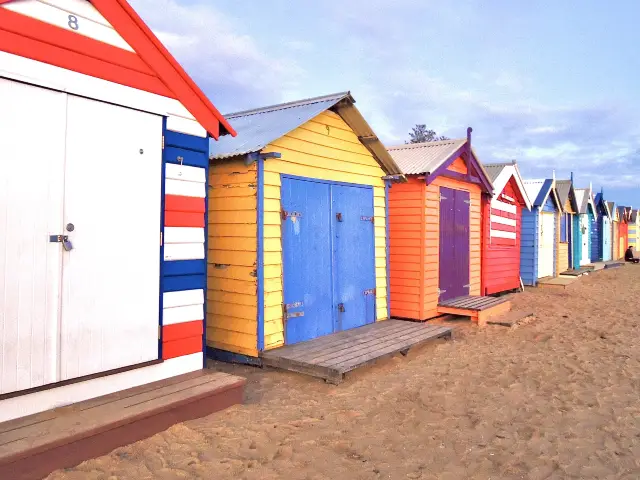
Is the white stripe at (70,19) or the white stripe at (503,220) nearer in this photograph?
the white stripe at (70,19)

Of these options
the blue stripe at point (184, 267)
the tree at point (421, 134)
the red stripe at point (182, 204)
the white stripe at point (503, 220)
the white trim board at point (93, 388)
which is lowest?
the white trim board at point (93, 388)

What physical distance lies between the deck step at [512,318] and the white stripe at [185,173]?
6509mm

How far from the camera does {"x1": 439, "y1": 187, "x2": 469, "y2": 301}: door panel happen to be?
31.0 ft

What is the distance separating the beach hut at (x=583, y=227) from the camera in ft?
73.3

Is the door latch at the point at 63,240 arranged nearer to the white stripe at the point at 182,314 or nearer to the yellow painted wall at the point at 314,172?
the white stripe at the point at 182,314

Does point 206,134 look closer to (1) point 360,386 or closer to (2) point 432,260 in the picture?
(1) point 360,386

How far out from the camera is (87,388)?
151 inches

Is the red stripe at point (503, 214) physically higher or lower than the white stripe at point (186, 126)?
lower

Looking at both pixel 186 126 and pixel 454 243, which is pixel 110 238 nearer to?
pixel 186 126

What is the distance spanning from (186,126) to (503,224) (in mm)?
10024

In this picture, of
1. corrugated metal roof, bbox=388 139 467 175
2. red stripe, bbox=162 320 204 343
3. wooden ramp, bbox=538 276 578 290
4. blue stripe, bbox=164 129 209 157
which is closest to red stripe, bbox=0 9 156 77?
blue stripe, bbox=164 129 209 157

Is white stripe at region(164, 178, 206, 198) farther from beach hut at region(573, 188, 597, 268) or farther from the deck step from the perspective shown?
beach hut at region(573, 188, 597, 268)

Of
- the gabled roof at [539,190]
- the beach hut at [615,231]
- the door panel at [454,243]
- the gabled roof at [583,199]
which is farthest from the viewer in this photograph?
the beach hut at [615,231]

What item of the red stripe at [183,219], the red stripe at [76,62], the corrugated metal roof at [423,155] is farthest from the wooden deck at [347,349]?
the red stripe at [76,62]
